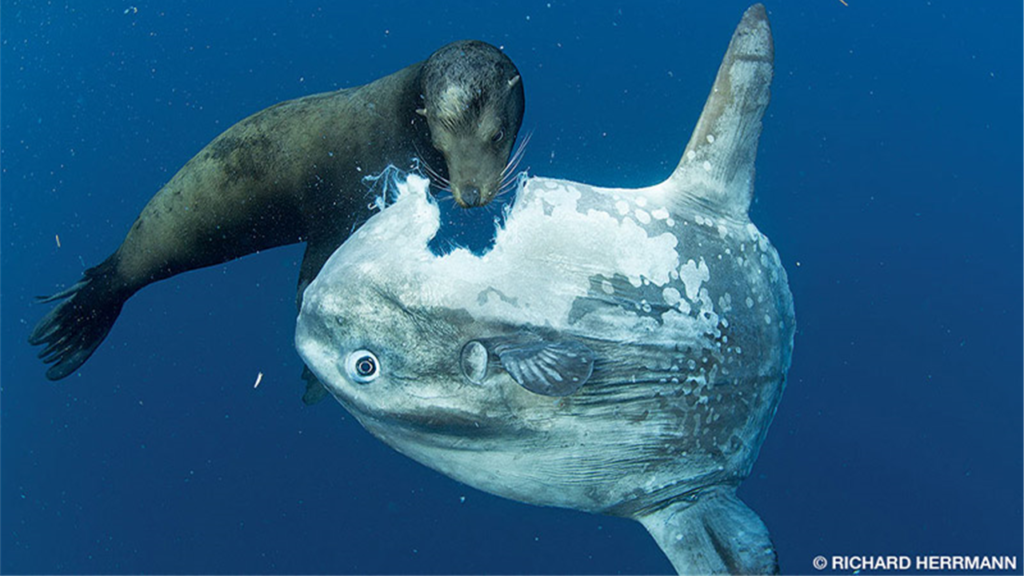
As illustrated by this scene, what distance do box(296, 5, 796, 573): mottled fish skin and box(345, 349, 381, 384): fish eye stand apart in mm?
11

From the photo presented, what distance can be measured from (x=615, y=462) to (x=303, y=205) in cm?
246

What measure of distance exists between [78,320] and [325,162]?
2358 mm

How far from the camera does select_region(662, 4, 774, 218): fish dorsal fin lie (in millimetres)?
3592

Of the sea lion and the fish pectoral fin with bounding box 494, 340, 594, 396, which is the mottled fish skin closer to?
the fish pectoral fin with bounding box 494, 340, 594, 396

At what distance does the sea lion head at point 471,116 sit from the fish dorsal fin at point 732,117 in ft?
2.96

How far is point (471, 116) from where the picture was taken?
3705mm

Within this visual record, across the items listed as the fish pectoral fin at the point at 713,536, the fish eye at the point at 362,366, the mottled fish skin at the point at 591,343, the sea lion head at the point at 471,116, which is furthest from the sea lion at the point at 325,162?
the fish pectoral fin at the point at 713,536

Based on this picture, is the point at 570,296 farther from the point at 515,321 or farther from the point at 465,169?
the point at 465,169

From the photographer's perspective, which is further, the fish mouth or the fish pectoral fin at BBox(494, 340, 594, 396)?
the fish mouth

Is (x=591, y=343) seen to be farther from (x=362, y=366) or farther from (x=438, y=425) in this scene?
(x=362, y=366)

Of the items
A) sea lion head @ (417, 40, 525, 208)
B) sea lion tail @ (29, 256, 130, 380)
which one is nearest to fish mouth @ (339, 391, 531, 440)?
sea lion head @ (417, 40, 525, 208)

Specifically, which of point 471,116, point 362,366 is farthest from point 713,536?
point 471,116

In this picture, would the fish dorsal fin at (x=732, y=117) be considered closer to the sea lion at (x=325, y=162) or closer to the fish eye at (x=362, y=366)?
the sea lion at (x=325, y=162)

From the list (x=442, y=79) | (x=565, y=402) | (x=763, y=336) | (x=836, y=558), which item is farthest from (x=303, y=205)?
(x=836, y=558)
